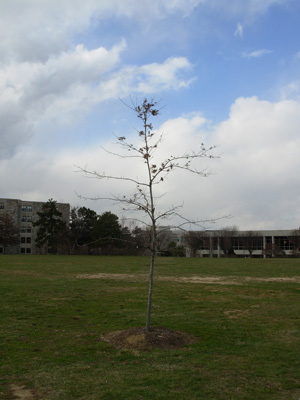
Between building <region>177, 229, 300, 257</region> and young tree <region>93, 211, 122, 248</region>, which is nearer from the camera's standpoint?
young tree <region>93, 211, 122, 248</region>

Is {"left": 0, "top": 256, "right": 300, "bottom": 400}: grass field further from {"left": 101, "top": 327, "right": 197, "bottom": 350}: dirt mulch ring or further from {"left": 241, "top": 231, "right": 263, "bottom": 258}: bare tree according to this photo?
{"left": 241, "top": 231, "right": 263, "bottom": 258}: bare tree

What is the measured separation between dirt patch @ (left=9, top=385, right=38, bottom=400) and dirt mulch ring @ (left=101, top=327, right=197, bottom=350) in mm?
2376

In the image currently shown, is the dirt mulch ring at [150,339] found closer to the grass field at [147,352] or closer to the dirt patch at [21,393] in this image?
the grass field at [147,352]

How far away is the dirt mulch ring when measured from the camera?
274 inches

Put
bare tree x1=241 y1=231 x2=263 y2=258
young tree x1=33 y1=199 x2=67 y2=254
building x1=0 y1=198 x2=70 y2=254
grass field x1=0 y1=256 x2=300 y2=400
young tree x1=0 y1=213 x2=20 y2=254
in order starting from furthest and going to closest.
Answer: building x1=0 y1=198 x2=70 y2=254
bare tree x1=241 y1=231 x2=263 y2=258
young tree x1=0 y1=213 x2=20 y2=254
young tree x1=33 y1=199 x2=67 y2=254
grass field x1=0 y1=256 x2=300 y2=400

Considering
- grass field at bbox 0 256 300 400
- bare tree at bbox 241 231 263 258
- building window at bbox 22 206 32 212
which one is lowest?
grass field at bbox 0 256 300 400

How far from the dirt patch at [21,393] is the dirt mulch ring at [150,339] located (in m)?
2.38

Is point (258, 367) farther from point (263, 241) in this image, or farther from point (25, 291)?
point (263, 241)

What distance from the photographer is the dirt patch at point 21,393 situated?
466cm

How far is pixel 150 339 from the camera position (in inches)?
281

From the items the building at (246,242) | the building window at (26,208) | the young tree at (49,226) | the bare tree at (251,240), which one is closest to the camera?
the young tree at (49,226)

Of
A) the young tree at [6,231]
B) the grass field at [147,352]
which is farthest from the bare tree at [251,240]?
the grass field at [147,352]

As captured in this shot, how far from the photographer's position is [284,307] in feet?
38.7

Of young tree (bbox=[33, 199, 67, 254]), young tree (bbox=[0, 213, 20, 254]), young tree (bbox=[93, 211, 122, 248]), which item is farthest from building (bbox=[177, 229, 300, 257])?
young tree (bbox=[0, 213, 20, 254])
